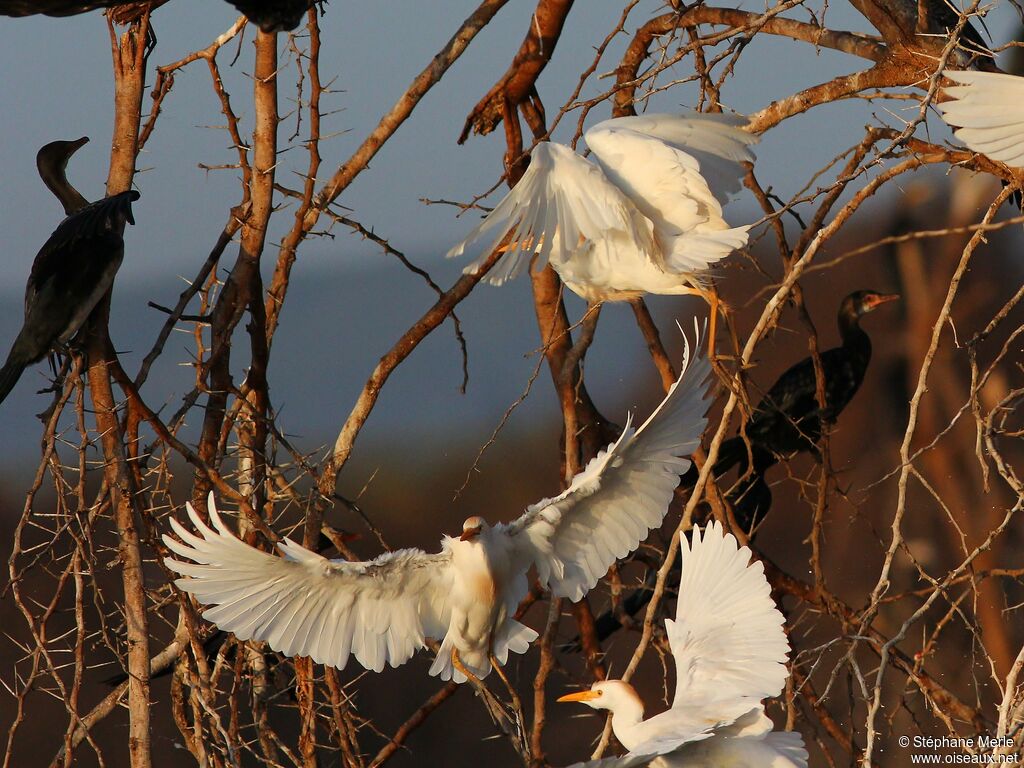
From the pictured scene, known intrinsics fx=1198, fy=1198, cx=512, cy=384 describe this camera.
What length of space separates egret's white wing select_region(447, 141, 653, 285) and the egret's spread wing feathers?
0.74 m

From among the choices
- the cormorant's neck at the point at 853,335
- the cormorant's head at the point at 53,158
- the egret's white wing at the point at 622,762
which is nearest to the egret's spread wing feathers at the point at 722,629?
the egret's white wing at the point at 622,762

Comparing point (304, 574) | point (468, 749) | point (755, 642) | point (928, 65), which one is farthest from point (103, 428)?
point (468, 749)

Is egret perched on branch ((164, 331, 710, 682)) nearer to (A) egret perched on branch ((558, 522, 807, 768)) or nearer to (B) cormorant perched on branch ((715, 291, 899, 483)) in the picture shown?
(A) egret perched on branch ((558, 522, 807, 768))

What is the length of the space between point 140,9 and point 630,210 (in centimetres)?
128

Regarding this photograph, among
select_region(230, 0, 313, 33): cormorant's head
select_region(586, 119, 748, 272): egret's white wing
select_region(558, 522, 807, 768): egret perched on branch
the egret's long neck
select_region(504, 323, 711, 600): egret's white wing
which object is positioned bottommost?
the egret's long neck

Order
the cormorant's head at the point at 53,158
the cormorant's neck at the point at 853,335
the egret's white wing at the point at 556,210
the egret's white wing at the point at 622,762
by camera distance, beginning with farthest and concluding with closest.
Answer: the cormorant's neck at the point at 853,335 < the cormorant's head at the point at 53,158 < the egret's white wing at the point at 556,210 < the egret's white wing at the point at 622,762

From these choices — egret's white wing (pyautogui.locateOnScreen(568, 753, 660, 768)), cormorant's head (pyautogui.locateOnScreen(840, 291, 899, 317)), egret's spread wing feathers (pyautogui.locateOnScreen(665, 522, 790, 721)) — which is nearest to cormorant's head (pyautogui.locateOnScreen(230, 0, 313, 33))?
egret's spread wing feathers (pyautogui.locateOnScreen(665, 522, 790, 721))

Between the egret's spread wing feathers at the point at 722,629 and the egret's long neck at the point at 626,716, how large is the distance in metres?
0.11

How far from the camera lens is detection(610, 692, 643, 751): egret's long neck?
2775mm

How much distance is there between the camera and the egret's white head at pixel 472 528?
2799 millimetres

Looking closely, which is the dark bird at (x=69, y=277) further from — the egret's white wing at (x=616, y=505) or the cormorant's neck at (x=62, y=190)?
the egret's white wing at (x=616, y=505)

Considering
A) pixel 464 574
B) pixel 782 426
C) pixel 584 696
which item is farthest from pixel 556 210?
pixel 782 426

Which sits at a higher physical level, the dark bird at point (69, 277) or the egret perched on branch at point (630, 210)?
the dark bird at point (69, 277)

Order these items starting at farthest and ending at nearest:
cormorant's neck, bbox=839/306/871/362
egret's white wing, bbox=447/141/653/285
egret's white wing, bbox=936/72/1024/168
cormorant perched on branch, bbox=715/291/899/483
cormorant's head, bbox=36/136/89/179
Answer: cormorant's neck, bbox=839/306/871/362
cormorant perched on branch, bbox=715/291/899/483
cormorant's head, bbox=36/136/89/179
egret's white wing, bbox=447/141/653/285
egret's white wing, bbox=936/72/1024/168
